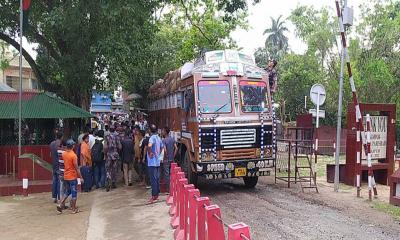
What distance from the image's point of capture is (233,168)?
36.5 feet

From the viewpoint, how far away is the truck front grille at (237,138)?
436 inches

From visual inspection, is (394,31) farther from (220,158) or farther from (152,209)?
(152,209)

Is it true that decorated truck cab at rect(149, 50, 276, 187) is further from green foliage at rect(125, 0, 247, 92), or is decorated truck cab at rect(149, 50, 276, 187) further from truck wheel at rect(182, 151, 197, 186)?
green foliage at rect(125, 0, 247, 92)

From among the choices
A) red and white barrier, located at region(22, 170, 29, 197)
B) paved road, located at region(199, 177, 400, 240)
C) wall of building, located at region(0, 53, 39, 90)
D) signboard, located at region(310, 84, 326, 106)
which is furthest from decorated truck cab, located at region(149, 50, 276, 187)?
wall of building, located at region(0, 53, 39, 90)

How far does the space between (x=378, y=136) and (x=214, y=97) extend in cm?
535

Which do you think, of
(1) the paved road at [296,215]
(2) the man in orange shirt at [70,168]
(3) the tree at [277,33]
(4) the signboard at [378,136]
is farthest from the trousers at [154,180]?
(3) the tree at [277,33]

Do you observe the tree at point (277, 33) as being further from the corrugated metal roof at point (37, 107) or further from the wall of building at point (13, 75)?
the corrugated metal roof at point (37, 107)

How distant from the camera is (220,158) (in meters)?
11.0

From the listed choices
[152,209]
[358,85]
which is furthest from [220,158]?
[358,85]

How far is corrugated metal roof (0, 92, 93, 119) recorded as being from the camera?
14484 millimetres

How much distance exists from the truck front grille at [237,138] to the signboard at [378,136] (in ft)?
12.9

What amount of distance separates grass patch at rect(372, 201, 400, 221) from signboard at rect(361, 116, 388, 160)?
3037 millimetres

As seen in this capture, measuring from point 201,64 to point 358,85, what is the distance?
55.6 feet

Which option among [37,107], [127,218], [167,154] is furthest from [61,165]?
[37,107]
